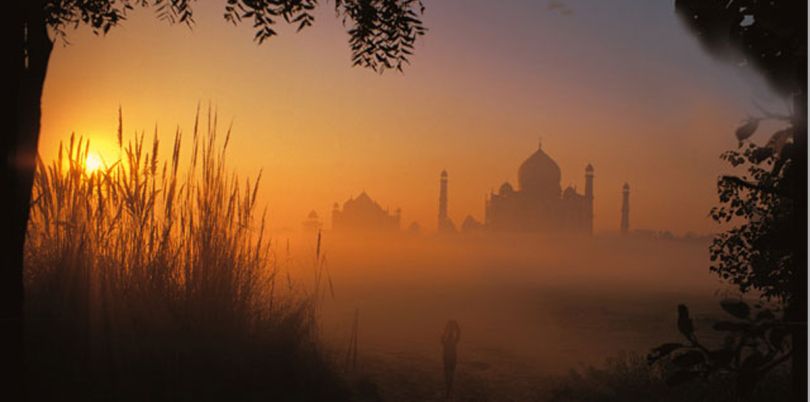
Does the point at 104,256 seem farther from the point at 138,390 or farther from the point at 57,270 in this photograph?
the point at 138,390

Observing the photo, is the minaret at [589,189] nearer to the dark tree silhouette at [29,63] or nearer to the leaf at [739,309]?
the dark tree silhouette at [29,63]

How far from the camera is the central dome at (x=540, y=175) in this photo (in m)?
68.9

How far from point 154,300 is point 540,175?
67761 millimetres

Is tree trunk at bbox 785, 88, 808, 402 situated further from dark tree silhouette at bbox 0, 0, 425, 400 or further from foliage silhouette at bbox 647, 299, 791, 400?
dark tree silhouette at bbox 0, 0, 425, 400

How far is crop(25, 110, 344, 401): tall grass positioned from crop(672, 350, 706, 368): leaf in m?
3.42

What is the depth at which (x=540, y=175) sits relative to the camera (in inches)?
2795

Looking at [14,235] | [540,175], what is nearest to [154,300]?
[14,235]

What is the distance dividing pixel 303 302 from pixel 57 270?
→ 2112 millimetres

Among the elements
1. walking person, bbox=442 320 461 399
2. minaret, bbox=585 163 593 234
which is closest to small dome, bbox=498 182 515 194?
minaret, bbox=585 163 593 234

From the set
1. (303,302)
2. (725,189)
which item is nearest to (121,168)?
(303,302)

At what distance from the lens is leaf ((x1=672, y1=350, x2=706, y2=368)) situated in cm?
195

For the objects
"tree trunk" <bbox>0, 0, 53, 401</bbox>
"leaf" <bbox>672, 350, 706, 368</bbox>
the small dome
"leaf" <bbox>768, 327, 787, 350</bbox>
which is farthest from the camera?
the small dome

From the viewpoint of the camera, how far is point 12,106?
10.5 ft

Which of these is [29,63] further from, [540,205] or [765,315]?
[540,205]
